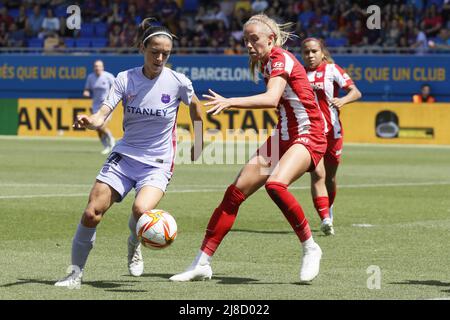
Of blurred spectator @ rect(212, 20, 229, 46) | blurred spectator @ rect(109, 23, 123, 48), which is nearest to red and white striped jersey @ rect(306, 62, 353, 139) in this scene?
blurred spectator @ rect(212, 20, 229, 46)

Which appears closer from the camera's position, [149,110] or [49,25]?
[149,110]

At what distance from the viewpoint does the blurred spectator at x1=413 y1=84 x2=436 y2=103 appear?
3400 centimetres

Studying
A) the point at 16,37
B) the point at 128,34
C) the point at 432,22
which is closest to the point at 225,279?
the point at 432,22

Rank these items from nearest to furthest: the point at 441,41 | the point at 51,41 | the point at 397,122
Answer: the point at 397,122 → the point at 441,41 → the point at 51,41

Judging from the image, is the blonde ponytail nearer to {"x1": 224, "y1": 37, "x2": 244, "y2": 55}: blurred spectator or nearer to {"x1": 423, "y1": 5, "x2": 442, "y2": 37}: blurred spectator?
{"x1": 423, "y1": 5, "x2": 442, "y2": 37}: blurred spectator

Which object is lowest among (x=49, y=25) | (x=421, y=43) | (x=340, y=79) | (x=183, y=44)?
(x=340, y=79)

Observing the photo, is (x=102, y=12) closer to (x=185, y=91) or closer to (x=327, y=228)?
(x=327, y=228)

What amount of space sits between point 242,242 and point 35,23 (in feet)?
101

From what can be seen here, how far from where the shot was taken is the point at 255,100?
8.75 meters

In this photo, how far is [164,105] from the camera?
9430 millimetres

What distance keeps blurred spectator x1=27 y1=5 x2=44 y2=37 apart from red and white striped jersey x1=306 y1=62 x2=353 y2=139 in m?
28.7

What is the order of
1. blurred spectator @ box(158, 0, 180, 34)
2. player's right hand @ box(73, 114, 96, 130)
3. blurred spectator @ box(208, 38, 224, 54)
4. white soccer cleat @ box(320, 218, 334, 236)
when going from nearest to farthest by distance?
player's right hand @ box(73, 114, 96, 130) < white soccer cleat @ box(320, 218, 334, 236) < blurred spectator @ box(208, 38, 224, 54) < blurred spectator @ box(158, 0, 180, 34)

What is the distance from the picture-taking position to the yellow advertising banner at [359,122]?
3260 cm

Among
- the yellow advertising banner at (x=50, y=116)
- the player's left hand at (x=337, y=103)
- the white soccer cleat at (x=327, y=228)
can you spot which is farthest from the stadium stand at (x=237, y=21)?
the white soccer cleat at (x=327, y=228)
